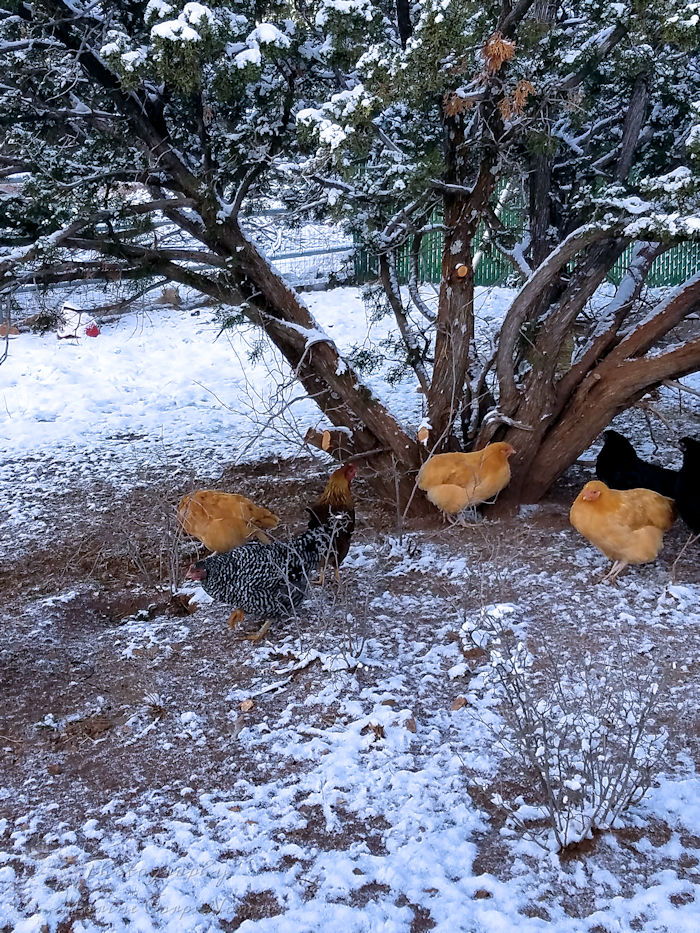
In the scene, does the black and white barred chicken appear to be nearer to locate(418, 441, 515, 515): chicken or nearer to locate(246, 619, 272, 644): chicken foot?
locate(246, 619, 272, 644): chicken foot

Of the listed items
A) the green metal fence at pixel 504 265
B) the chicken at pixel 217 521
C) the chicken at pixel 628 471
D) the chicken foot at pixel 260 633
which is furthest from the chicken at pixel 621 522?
the green metal fence at pixel 504 265

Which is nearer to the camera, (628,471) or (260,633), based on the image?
(260,633)

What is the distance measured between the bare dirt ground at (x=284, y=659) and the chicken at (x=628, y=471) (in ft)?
1.16

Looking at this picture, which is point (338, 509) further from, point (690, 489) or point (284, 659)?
point (690, 489)

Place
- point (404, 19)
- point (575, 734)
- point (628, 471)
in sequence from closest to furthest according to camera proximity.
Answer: point (575, 734), point (404, 19), point (628, 471)

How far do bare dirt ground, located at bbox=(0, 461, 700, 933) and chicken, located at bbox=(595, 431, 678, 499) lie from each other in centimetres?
35

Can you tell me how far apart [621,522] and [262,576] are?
2.09 meters

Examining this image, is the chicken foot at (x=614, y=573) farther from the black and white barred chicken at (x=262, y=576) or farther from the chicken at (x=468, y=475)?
the black and white barred chicken at (x=262, y=576)

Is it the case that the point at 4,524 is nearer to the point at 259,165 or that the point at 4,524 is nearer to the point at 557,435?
the point at 259,165

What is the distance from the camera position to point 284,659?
4.16 meters

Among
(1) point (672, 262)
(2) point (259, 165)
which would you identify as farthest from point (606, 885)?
(1) point (672, 262)

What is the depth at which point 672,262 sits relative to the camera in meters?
12.8

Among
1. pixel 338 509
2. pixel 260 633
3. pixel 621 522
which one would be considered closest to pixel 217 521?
pixel 338 509

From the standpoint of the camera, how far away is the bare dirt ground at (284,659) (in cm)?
297
